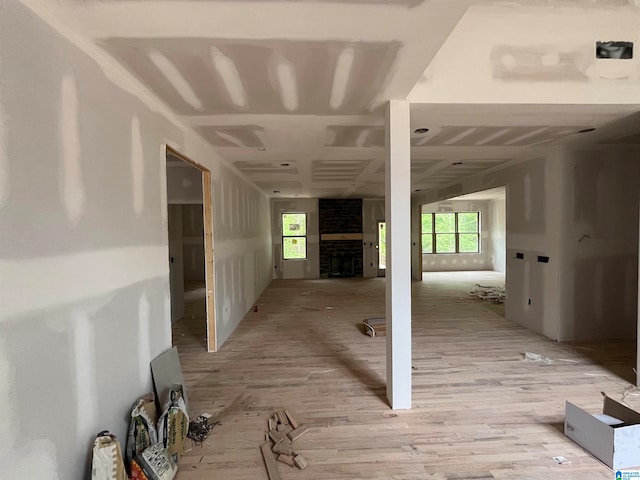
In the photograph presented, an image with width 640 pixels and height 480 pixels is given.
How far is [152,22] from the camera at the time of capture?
149cm

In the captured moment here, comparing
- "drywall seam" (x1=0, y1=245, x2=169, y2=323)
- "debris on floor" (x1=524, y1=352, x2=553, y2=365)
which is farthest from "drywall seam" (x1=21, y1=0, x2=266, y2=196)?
"debris on floor" (x1=524, y1=352, x2=553, y2=365)

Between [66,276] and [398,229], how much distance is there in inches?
82.2

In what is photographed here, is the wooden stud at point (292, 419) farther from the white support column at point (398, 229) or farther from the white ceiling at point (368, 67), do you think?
the white ceiling at point (368, 67)

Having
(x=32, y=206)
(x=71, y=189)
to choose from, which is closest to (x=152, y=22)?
(x=71, y=189)

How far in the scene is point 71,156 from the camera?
1.50m

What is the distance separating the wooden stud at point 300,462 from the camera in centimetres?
189

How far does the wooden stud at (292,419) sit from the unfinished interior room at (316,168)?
1 cm

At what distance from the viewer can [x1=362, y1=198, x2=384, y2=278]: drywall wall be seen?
1011 centimetres

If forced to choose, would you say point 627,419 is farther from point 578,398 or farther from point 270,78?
point 270,78

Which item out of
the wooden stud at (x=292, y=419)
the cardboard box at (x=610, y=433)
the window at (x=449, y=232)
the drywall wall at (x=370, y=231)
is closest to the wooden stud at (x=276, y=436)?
the wooden stud at (x=292, y=419)

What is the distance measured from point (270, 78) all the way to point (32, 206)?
151cm

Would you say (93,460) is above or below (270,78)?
below

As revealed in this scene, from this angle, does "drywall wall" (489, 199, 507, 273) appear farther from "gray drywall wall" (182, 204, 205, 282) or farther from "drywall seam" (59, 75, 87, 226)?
"drywall seam" (59, 75, 87, 226)

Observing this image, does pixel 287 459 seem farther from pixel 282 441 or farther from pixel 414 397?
pixel 414 397
